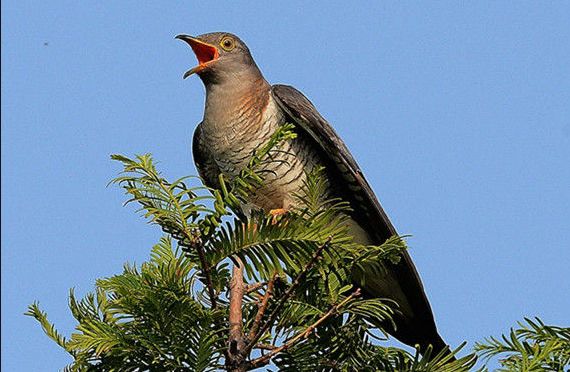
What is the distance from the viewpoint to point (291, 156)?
4.36 metres

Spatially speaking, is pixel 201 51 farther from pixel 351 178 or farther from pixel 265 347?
pixel 265 347

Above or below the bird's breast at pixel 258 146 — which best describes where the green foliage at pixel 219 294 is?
below

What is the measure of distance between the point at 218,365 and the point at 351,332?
1.96 feet

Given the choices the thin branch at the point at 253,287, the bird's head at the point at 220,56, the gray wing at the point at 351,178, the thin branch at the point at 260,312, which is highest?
the bird's head at the point at 220,56

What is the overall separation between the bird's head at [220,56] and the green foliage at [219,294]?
88.1 inches

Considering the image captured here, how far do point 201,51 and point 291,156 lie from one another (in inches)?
41.4

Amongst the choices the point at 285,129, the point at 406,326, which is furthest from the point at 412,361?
the point at 406,326

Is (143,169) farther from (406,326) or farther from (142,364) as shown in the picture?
(406,326)

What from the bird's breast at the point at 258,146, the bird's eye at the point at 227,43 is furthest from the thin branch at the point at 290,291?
the bird's eye at the point at 227,43

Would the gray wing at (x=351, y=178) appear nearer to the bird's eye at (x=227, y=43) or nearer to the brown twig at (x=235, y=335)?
the bird's eye at (x=227, y=43)

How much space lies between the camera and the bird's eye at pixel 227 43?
4.97m

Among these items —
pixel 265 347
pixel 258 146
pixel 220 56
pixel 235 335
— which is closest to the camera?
pixel 235 335

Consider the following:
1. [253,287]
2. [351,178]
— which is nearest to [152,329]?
[253,287]

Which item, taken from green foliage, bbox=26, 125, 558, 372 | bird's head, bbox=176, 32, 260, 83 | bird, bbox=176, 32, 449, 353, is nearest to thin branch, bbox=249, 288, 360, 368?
green foliage, bbox=26, 125, 558, 372
